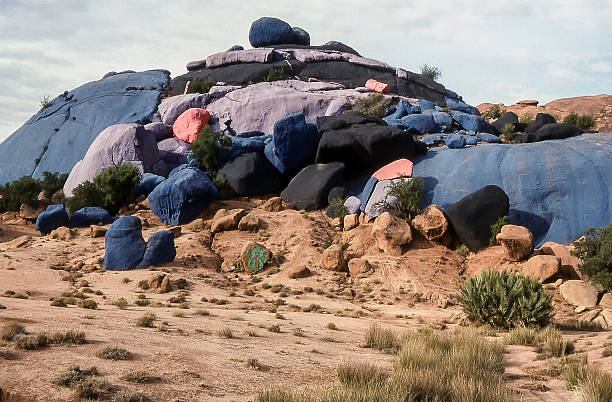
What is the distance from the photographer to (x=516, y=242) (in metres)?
19.5

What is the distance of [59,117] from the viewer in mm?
44531

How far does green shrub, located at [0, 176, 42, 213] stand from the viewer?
31969 mm

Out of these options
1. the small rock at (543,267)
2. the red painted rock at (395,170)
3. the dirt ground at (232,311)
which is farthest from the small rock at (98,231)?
the small rock at (543,267)

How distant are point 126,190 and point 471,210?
17938 mm

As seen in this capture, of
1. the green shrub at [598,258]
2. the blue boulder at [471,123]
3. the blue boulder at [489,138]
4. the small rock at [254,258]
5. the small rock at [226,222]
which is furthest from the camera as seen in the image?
the blue boulder at [471,123]

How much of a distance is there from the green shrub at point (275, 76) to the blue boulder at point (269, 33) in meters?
8.10

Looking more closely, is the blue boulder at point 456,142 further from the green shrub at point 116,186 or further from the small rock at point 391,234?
the green shrub at point 116,186

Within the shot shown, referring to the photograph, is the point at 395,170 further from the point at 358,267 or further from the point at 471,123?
the point at 471,123

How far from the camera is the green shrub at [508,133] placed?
3456 centimetres

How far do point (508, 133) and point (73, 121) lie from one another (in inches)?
1283

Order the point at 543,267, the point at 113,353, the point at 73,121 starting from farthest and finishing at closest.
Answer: the point at 73,121, the point at 543,267, the point at 113,353

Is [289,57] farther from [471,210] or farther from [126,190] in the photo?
[471,210]

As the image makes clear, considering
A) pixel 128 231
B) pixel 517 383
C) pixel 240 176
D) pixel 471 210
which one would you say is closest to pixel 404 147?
pixel 471 210

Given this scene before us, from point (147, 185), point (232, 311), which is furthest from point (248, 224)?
point (232, 311)
